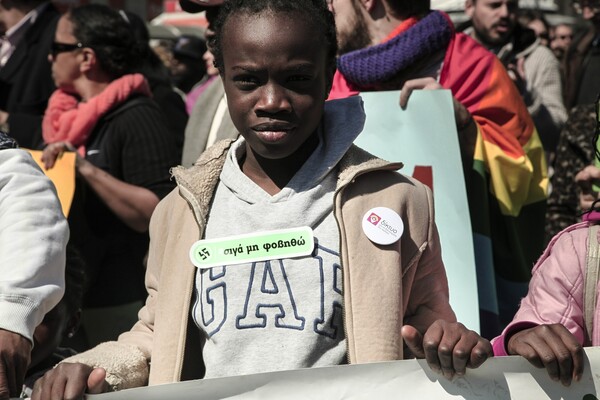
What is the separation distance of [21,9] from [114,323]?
2.51 m

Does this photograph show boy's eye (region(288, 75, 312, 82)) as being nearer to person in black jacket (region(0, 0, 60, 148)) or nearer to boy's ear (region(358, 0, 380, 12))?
boy's ear (region(358, 0, 380, 12))

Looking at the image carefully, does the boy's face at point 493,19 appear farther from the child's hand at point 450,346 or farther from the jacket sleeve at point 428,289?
the child's hand at point 450,346

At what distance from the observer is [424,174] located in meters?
4.30

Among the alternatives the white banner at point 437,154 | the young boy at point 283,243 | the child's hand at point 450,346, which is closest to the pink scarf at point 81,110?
the white banner at point 437,154

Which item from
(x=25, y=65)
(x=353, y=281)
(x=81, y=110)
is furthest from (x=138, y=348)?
(x=25, y=65)

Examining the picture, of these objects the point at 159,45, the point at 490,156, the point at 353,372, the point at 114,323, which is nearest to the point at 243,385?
the point at 353,372

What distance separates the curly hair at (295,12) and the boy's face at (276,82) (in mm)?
24

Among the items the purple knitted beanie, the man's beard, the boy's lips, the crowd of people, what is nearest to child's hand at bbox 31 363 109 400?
the crowd of people

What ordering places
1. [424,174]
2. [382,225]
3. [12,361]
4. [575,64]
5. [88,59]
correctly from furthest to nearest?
[575,64] < [88,59] < [424,174] < [382,225] < [12,361]

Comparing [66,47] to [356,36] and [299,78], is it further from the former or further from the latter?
[299,78]

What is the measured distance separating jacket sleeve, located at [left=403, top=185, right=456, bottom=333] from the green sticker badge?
0.89 feet

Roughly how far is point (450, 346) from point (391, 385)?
9.2 inches

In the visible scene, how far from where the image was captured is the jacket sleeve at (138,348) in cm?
295

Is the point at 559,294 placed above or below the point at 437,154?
below
